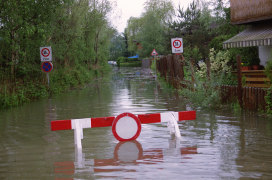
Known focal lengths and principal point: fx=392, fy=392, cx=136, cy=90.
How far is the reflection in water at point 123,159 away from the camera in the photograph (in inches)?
208

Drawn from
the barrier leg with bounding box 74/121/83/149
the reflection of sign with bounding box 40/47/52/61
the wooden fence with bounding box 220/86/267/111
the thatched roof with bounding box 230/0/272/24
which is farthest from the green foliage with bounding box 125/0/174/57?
the barrier leg with bounding box 74/121/83/149

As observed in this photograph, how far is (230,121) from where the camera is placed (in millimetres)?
9281

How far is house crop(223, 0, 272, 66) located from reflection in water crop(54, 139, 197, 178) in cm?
1178

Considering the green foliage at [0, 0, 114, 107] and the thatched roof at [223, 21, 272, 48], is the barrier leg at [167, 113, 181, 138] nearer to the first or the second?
the green foliage at [0, 0, 114, 107]

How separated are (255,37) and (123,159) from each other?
13756 millimetres

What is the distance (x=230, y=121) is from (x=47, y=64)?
1194 cm

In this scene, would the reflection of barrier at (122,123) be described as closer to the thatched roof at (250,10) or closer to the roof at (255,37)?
the roof at (255,37)

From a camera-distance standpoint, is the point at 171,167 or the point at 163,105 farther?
the point at 163,105

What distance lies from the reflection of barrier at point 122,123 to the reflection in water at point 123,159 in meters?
0.34

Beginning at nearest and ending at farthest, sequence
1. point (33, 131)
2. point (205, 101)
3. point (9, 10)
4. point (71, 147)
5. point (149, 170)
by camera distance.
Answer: point (149, 170) → point (71, 147) → point (33, 131) → point (205, 101) → point (9, 10)

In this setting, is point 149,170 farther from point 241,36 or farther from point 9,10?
point 241,36

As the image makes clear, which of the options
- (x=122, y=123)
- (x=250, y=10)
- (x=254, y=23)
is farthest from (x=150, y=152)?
(x=254, y=23)

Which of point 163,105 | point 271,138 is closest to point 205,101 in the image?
point 163,105

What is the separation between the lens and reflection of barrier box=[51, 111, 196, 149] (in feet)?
22.4
